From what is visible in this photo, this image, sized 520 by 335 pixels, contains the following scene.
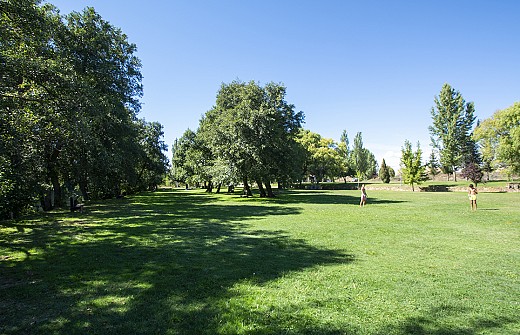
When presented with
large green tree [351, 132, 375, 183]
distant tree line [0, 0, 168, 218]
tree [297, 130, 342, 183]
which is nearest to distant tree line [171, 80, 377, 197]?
distant tree line [0, 0, 168, 218]

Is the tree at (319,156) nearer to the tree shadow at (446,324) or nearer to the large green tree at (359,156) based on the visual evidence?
the large green tree at (359,156)

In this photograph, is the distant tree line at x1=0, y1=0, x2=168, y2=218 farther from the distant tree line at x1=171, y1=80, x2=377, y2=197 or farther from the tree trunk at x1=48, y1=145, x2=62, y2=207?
the distant tree line at x1=171, y1=80, x2=377, y2=197

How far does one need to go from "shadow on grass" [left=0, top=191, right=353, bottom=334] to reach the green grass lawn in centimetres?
3

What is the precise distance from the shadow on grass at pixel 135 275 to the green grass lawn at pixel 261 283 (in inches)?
1.2

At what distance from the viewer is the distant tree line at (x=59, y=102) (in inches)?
392

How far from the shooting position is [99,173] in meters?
24.1

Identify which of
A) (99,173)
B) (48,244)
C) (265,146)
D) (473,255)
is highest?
(265,146)

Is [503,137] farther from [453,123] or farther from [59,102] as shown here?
[59,102]

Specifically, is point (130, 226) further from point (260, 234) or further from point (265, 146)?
point (265, 146)

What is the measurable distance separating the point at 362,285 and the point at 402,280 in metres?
1.02

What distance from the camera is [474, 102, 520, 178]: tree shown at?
43094 mm

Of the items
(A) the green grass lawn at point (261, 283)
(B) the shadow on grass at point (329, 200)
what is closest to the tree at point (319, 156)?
(B) the shadow on grass at point (329, 200)

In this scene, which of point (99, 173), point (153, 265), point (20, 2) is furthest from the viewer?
point (99, 173)

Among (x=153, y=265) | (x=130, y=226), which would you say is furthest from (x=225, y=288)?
(x=130, y=226)
